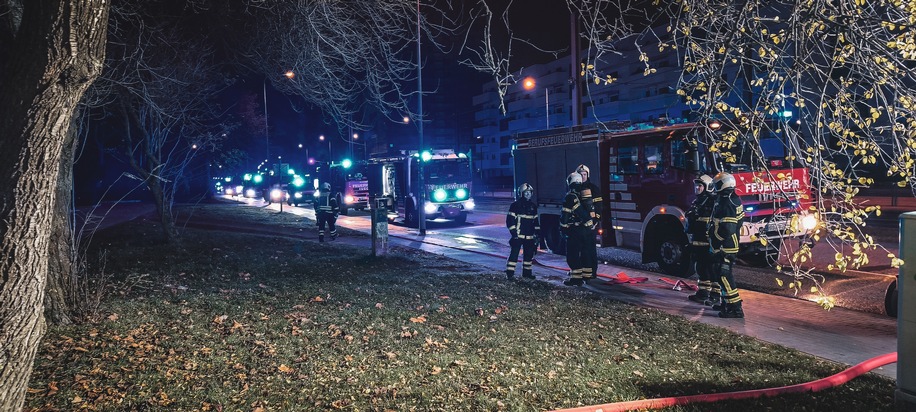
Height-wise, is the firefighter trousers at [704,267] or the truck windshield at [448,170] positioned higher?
the truck windshield at [448,170]

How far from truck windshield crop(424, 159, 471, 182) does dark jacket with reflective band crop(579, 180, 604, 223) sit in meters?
10.5

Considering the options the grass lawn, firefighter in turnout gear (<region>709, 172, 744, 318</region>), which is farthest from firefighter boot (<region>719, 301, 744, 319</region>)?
the grass lawn

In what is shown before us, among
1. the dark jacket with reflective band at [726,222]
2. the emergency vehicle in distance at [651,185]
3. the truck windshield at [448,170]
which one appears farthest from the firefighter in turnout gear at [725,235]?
the truck windshield at [448,170]

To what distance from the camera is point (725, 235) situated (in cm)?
722

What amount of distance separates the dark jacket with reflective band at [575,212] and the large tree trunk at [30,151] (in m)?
7.42

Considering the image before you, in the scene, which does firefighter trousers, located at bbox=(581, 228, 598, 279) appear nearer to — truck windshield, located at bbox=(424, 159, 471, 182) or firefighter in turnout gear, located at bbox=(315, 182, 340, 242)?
firefighter in turnout gear, located at bbox=(315, 182, 340, 242)

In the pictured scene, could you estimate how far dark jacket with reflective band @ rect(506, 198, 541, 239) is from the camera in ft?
31.2

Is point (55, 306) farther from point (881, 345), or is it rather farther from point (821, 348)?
point (881, 345)

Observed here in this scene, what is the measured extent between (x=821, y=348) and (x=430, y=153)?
15.5 m

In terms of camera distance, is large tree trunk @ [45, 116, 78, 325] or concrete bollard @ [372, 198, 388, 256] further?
concrete bollard @ [372, 198, 388, 256]

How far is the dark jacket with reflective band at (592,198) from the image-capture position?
920 cm

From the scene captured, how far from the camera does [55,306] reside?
518 cm

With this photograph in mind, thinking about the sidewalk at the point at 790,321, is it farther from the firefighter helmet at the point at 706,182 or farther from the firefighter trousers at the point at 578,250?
the firefighter helmet at the point at 706,182

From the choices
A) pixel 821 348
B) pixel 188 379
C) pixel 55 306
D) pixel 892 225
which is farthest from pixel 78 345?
pixel 892 225
